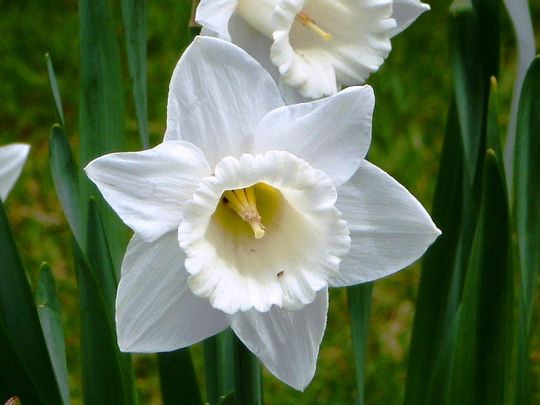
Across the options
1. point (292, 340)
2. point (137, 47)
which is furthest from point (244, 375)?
point (137, 47)

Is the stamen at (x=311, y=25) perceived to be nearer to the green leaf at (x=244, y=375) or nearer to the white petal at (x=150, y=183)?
the white petal at (x=150, y=183)

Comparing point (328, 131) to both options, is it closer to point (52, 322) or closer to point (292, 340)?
point (292, 340)

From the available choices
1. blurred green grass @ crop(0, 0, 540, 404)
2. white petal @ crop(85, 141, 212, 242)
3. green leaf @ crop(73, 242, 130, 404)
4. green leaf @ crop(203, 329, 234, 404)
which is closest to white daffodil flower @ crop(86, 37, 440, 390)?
white petal @ crop(85, 141, 212, 242)

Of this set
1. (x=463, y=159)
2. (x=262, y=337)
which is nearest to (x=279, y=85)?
(x=262, y=337)

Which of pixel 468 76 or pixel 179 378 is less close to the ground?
pixel 468 76

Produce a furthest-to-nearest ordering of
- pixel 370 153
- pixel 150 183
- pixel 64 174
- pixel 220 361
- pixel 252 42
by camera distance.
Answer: pixel 370 153, pixel 220 361, pixel 64 174, pixel 252 42, pixel 150 183

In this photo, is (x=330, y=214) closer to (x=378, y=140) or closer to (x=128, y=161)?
(x=128, y=161)

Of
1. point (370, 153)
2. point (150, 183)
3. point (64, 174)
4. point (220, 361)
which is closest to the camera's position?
point (150, 183)

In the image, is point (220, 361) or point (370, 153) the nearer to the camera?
point (220, 361)
